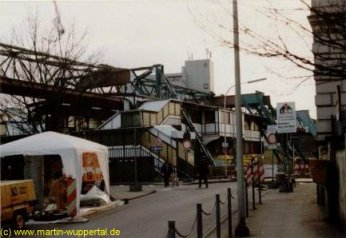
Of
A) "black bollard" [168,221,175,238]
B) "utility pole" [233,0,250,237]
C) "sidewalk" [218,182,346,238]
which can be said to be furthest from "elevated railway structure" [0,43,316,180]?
"black bollard" [168,221,175,238]

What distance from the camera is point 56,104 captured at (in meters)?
26.7

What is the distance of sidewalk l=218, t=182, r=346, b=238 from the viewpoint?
1344cm

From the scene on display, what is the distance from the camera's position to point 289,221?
625 inches

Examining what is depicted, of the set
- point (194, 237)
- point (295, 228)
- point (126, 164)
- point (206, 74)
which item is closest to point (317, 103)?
A: point (295, 228)

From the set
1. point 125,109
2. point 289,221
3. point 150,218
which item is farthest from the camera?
point 125,109

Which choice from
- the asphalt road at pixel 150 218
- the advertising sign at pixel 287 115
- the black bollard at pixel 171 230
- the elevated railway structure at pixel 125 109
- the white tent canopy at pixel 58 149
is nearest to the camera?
the black bollard at pixel 171 230

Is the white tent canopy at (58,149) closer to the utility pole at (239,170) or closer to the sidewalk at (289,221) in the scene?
the sidewalk at (289,221)

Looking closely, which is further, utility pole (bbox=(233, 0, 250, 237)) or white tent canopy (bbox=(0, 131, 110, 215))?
white tent canopy (bbox=(0, 131, 110, 215))

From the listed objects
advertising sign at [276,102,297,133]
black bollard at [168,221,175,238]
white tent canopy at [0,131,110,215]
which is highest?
advertising sign at [276,102,297,133]

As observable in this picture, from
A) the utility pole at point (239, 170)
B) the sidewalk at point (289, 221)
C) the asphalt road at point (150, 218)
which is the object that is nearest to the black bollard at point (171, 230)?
the sidewalk at point (289, 221)

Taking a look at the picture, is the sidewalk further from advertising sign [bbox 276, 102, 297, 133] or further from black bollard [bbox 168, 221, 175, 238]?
black bollard [bbox 168, 221, 175, 238]

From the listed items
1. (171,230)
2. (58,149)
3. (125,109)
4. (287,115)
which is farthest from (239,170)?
(125,109)

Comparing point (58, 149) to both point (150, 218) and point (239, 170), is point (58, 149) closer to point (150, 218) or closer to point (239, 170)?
point (150, 218)

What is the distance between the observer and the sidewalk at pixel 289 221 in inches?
529
